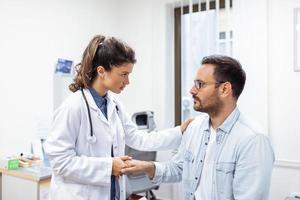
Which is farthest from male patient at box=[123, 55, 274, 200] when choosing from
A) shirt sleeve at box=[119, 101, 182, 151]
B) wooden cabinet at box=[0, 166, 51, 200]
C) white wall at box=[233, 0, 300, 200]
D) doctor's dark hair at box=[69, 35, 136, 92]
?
white wall at box=[233, 0, 300, 200]

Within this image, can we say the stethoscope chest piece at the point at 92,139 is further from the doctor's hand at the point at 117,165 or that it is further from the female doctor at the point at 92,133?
the doctor's hand at the point at 117,165

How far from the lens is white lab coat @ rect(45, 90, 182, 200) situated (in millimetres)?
1362

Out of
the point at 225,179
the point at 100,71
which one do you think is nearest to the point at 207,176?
the point at 225,179

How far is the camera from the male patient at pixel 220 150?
129 centimetres

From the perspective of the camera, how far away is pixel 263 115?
2.73 meters

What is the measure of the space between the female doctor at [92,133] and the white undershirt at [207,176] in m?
0.37

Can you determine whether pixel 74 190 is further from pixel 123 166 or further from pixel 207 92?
pixel 207 92

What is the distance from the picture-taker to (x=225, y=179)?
134cm

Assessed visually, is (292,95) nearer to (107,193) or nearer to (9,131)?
(107,193)

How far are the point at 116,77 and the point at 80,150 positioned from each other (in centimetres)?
38

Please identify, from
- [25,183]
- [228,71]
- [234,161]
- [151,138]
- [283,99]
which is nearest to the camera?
[234,161]

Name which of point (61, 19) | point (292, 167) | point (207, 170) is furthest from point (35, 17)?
point (292, 167)

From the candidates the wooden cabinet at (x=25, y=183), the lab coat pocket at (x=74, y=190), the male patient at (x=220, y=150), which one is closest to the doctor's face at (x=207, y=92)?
the male patient at (x=220, y=150)

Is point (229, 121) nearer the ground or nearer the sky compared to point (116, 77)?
nearer the ground
